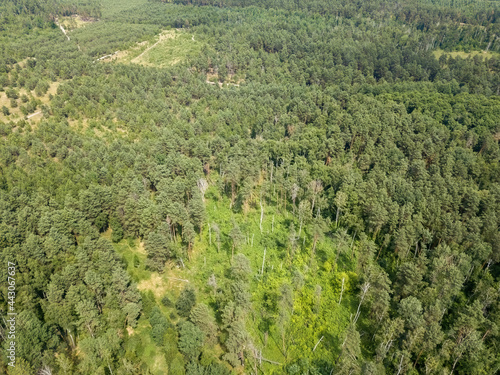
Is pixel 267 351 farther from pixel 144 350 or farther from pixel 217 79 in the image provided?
pixel 217 79

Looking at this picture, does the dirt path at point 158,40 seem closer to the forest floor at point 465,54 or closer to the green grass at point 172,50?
the green grass at point 172,50

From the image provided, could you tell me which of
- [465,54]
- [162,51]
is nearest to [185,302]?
[162,51]

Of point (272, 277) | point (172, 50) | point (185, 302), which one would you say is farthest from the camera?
point (172, 50)

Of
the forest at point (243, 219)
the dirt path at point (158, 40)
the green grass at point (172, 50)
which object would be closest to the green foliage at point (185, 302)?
the forest at point (243, 219)

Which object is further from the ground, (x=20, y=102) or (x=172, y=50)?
(x=172, y=50)

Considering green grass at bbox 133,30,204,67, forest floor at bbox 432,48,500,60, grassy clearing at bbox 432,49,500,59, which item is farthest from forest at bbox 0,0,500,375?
forest floor at bbox 432,48,500,60

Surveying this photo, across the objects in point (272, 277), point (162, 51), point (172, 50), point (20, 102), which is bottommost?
point (272, 277)

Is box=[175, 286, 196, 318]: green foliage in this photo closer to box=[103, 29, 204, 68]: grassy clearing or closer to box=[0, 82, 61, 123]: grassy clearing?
box=[0, 82, 61, 123]: grassy clearing

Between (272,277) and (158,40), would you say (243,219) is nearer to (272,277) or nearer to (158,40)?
(272,277)
